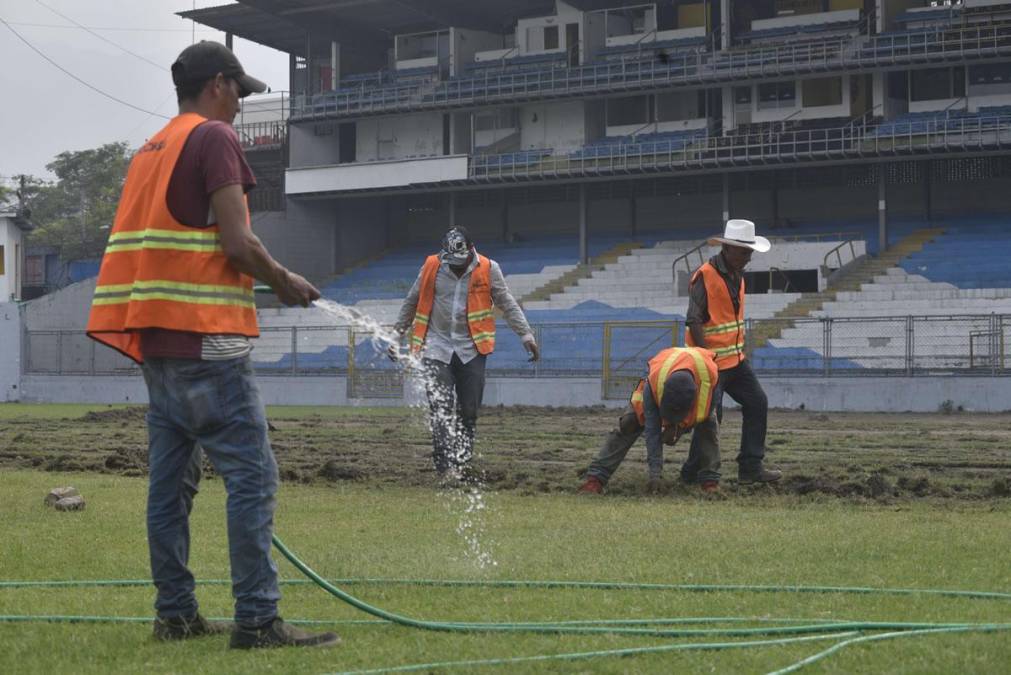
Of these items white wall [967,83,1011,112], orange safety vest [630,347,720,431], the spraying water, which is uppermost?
white wall [967,83,1011,112]

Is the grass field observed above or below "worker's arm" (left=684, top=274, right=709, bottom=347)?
below

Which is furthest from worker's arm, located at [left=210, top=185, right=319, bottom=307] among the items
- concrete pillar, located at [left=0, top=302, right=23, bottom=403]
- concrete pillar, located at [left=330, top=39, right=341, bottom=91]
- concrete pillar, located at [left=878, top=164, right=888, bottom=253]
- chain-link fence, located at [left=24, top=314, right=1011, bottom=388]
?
concrete pillar, located at [left=330, top=39, right=341, bottom=91]

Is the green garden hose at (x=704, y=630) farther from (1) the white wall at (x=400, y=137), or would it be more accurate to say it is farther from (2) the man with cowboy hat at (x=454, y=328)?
(1) the white wall at (x=400, y=137)

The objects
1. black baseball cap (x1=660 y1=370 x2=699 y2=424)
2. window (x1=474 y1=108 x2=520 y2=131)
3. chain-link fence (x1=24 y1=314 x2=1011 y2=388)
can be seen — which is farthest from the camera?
window (x1=474 y1=108 x2=520 y2=131)

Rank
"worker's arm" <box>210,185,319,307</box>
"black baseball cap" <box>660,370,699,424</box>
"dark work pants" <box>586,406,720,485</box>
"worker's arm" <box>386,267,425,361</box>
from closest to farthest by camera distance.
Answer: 1. "worker's arm" <box>210,185,319,307</box>
2. "black baseball cap" <box>660,370,699,424</box>
3. "dark work pants" <box>586,406,720,485</box>
4. "worker's arm" <box>386,267,425,361</box>

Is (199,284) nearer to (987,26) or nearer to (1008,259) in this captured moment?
(1008,259)

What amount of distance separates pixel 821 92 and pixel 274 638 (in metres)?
41.4

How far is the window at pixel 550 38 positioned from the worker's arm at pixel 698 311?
39195 mm

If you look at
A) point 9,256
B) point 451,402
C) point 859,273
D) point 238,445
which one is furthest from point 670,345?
point 9,256

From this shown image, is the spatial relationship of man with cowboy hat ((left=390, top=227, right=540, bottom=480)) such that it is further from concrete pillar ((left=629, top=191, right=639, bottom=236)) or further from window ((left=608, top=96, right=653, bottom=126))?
window ((left=608, top=96, right=653, bottom=126))

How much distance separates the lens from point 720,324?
1104cm

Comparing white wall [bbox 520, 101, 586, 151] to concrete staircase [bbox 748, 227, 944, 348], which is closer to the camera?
concrete staircase [bbox 748, 227, 944, 348]

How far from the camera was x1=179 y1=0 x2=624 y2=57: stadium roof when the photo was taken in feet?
163

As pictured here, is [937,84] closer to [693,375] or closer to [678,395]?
[693,375]
